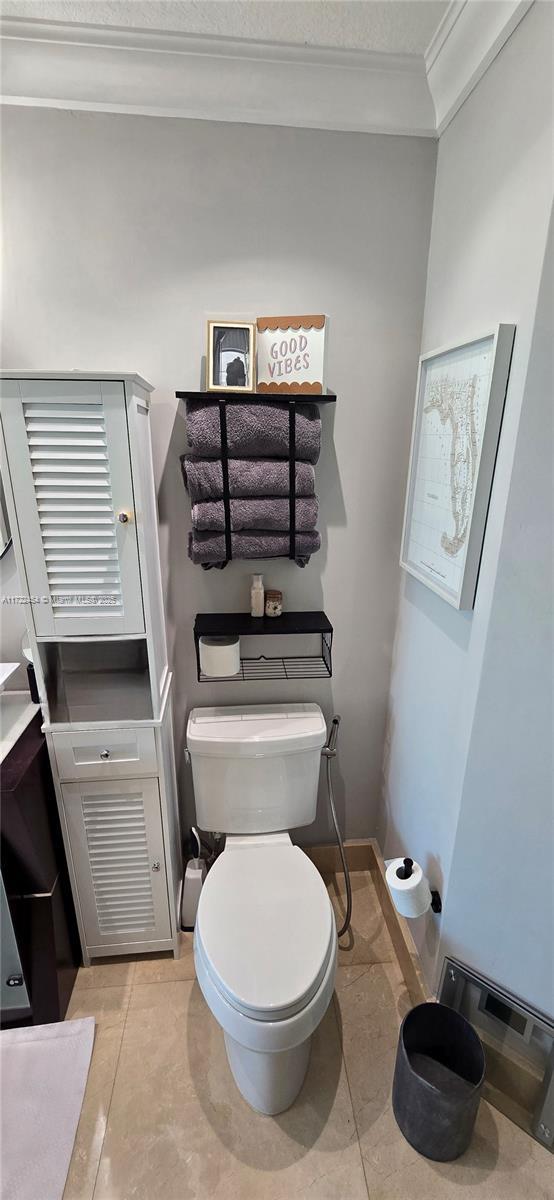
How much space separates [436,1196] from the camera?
1.13 meters

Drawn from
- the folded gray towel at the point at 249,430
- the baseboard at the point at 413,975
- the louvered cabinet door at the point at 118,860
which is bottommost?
the baseboard at the point at 413,975

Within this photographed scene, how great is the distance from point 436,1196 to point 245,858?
0.78m

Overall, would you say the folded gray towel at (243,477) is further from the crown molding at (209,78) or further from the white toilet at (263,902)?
the crown molding at (209,78)

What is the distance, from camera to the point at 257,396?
127 centimetres

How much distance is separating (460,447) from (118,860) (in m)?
1.38

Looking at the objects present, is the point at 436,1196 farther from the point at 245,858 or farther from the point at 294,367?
the point at 294,367

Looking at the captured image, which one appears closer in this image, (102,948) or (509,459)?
(509,459)

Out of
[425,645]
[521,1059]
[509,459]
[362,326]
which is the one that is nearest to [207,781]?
[425,645]

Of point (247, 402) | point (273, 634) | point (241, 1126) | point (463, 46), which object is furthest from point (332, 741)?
point (463, 46)

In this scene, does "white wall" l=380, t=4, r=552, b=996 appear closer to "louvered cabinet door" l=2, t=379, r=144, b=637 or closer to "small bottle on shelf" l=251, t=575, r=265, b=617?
"small bottle on shelf" l=251, t=575, r=265, b=617

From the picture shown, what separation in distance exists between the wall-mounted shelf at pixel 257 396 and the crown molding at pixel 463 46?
658 millimetres

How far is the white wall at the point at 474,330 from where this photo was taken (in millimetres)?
896

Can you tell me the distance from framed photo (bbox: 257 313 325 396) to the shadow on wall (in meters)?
0.15

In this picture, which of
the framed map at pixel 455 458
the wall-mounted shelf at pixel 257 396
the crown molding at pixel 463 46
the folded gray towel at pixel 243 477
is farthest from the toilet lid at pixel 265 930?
the crown molding at pixel 463 46
